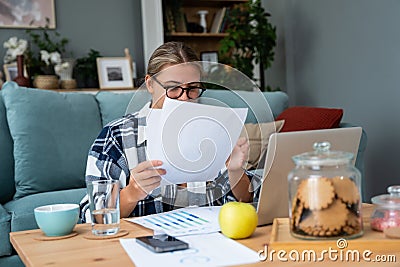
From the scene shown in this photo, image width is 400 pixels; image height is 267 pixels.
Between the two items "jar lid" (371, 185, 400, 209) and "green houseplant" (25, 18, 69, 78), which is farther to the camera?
"green houseplant" (25, 18, 69, 78)

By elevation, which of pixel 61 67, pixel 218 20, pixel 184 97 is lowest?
pixel 184 97

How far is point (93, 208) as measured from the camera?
3.75 feet

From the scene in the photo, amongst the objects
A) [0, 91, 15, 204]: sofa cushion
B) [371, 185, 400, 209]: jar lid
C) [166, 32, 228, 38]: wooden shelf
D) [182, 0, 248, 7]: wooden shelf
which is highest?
[182, 0, 248, 7]: wooden shelf

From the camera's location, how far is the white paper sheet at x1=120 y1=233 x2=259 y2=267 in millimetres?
891

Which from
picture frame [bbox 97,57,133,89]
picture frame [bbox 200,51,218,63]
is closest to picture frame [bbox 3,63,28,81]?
picture frame [bbox 97,57,133,89]

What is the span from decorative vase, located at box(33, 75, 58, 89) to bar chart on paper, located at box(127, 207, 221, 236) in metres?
3.00

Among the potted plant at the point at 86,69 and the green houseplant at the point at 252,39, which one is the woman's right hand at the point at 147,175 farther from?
the potted plant at the point at 86,69

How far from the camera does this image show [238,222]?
1041mm

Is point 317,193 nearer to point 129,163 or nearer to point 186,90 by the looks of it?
point 186,90

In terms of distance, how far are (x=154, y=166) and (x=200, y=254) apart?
31 centimetres

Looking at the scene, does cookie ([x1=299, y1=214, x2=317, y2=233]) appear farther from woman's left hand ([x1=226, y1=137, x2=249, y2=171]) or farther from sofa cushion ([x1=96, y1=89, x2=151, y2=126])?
sofa cushion ([x1=96, y1=89, x2=151, y2=126])

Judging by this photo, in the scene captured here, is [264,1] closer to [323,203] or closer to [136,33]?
[136,33]

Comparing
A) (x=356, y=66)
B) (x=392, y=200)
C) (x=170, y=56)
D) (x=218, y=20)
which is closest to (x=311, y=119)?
(x=356, y=66)

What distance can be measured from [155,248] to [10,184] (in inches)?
66.8
